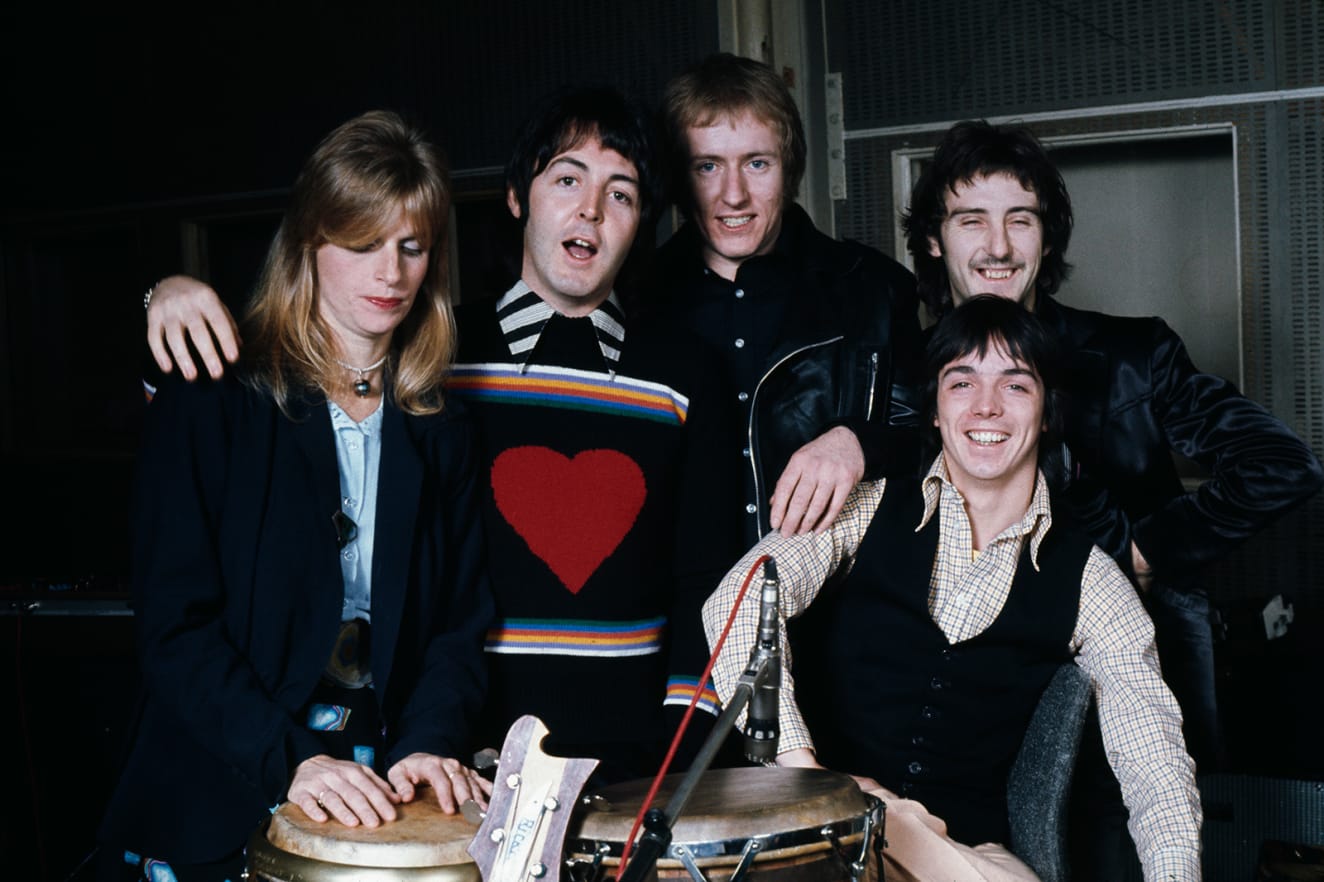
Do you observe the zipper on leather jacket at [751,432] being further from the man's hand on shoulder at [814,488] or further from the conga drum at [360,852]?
the conga drum at [360,852]

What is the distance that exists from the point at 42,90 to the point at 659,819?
5.63 m

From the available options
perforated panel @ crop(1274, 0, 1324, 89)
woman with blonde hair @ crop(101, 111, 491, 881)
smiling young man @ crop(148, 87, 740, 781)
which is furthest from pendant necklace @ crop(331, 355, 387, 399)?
perforated panel @ crop(1274, 0, 1324, 89)

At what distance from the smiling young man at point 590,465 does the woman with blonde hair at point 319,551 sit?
0.13 meters

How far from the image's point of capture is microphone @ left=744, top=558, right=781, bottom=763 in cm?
164

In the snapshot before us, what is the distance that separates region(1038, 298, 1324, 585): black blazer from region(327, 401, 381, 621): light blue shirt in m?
1.32

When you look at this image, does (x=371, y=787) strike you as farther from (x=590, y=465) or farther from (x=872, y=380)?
(x=872, y=380)

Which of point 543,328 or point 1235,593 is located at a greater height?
point 543,328

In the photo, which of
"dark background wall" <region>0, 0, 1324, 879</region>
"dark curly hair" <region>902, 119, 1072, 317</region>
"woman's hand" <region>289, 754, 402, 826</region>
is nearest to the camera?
"woman's hand" <region>289, 754, 402, 826</region>

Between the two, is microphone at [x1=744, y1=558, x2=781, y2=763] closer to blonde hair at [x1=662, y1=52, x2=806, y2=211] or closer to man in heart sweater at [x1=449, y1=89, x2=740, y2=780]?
man in heart sweater at [x1=449, y1=89, x2=740, y2=780]

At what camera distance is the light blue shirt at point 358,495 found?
6.99ft

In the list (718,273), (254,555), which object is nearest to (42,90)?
(718,273)

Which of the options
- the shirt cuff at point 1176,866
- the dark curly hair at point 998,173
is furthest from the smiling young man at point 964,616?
the dark curly hair at point 998,173

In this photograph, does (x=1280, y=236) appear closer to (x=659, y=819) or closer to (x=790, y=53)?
(x=790, y=53)

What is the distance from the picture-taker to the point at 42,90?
236 inches
